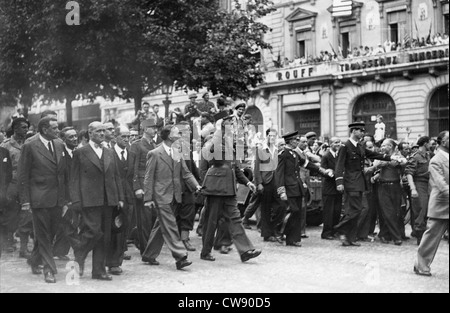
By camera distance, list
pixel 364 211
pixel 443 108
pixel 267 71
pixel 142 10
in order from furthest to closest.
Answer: pixel 267 71 → pixel 443 108 → pixel 142 10 → pixel 364 211

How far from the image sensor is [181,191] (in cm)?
1035

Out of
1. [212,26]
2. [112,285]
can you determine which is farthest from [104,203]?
[212,26]

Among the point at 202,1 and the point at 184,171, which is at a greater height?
the point at 202,1

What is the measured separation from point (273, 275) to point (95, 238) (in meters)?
2.44

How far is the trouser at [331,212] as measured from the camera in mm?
12430

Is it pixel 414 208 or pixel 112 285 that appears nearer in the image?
pixel 112 285

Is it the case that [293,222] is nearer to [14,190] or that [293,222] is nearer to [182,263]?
[182,263]

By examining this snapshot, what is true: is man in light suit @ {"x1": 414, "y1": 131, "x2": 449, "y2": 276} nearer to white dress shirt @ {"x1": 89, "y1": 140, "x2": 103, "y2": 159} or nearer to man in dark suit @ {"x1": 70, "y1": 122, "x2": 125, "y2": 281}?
man in dark suit @ {"x1": 70, "y1": 122, "x2": 125, "y2": 281}

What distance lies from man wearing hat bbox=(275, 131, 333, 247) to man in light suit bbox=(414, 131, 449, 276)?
3416 mm

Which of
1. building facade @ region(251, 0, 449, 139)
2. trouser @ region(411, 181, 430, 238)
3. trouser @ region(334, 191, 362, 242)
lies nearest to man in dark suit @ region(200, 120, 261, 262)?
trouser @ region(334, 191, 362, 242)

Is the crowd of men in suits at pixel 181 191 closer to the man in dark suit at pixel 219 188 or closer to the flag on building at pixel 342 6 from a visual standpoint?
the man in dark suit at pixel 219 188

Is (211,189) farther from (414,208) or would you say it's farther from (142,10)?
(142,10)

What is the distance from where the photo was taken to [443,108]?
93.0 ft
